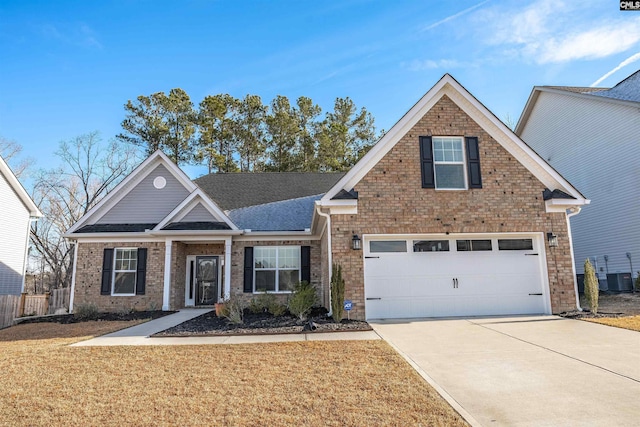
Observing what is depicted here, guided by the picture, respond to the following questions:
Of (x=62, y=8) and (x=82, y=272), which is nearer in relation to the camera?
(x=62, y=8)

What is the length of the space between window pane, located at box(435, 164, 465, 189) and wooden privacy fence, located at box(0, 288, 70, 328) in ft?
43.5

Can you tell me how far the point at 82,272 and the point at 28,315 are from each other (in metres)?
2.62

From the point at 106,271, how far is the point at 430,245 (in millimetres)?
11338

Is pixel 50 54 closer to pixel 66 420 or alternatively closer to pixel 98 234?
pixel 98 234

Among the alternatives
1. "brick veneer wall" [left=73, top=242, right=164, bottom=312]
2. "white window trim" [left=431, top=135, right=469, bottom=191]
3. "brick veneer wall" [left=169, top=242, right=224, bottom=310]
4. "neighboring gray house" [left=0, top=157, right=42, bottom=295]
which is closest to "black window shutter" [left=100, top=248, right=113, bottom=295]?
"brick veneer wall" [left=73, top=242, right=164, bottom=312]

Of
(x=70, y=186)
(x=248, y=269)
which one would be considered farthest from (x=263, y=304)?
(x=70, y=186)

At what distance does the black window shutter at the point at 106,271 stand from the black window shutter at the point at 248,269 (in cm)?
488

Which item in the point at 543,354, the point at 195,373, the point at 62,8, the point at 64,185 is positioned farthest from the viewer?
the point at 64,185

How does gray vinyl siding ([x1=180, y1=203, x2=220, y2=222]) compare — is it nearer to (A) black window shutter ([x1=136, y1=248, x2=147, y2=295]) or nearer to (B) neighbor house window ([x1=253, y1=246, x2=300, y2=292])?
(A) black window shutter ([x1=136, y1=248, x2=147, y2=295])

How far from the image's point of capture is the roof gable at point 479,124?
10.8m

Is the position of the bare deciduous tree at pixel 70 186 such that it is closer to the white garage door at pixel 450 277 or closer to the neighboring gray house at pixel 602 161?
A: the white garage door at pixel 450 277

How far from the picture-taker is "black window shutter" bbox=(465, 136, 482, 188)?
1093 cm

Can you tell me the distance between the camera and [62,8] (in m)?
11.4

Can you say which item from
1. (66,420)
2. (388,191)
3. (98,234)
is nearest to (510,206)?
(388,191)
